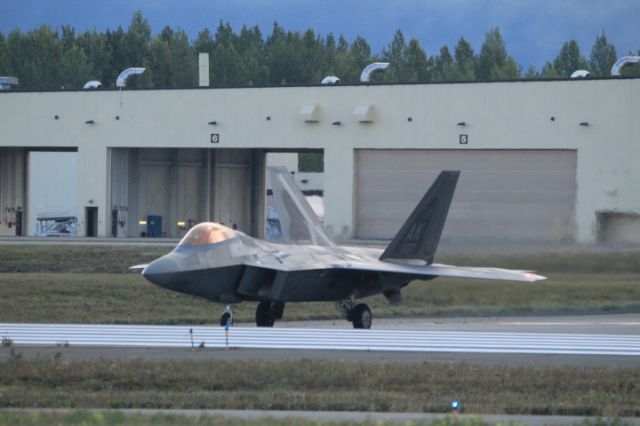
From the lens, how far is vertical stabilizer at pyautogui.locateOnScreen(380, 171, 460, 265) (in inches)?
912

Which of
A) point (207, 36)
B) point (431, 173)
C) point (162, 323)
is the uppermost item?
point (207, 36)

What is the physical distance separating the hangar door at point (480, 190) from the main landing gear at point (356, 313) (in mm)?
17092

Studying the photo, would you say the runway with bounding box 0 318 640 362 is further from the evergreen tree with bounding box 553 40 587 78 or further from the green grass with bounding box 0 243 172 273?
the evergreen tree with bounding box 553 40 587 78

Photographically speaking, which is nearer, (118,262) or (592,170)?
(118,262)

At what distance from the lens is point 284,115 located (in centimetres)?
4831

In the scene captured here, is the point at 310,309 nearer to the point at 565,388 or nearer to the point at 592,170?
the point at 565,388

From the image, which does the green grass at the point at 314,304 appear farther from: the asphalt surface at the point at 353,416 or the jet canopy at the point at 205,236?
the asphalt surface at the point at 353,416

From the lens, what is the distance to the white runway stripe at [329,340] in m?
17.1

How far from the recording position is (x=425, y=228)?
922 inches

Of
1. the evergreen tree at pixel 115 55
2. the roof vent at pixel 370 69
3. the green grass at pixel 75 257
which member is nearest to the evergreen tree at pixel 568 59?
the evergreen tree at pixel 115 55

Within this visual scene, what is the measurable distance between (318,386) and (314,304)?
14.4 metres

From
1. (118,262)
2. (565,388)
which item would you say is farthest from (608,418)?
(118,262)

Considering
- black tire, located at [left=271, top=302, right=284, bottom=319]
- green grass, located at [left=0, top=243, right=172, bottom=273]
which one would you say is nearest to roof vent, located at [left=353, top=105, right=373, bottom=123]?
green grass, located at [left=0, top=243, right=172, bottom=273]

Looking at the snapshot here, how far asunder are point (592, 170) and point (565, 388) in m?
30.1
